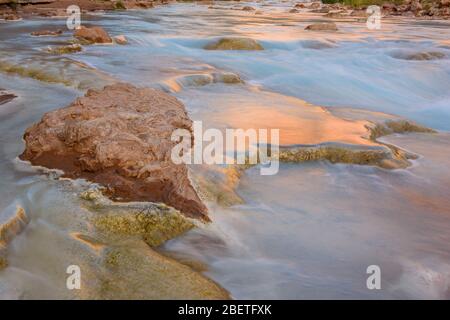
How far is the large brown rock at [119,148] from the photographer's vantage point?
3.49 metres

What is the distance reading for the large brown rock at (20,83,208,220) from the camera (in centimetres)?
349

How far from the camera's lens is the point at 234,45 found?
503 inches

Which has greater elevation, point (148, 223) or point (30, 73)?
point (30, 73)

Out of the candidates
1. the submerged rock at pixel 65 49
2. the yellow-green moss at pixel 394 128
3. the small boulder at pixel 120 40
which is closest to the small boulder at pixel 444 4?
the small boulder at pixel 120 40

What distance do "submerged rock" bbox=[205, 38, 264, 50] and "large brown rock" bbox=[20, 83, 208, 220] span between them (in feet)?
28.2

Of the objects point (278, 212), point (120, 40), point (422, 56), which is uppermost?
point (120, 40)

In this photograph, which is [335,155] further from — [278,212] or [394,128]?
[394,128]

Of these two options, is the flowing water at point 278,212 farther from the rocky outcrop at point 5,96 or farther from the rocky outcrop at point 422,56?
the rocky outcrop at point 422,56

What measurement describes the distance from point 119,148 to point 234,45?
9.57m

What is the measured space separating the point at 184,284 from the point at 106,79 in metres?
5.23

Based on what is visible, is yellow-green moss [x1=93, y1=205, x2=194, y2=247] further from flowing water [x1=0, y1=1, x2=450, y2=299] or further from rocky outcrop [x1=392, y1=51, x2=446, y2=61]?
rocky outcrop [x1=392, y1=51, x2=446, y2=61]

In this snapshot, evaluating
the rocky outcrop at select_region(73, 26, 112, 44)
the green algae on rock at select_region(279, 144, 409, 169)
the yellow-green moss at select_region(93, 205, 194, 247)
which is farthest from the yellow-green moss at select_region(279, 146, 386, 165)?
the rocky outcrop at select_region(73, 26, 112, 44)

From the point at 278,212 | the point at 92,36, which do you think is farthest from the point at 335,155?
the point at 92,36
